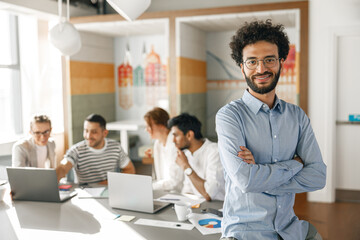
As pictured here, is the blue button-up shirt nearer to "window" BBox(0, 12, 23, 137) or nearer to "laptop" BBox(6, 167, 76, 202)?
"laptop" BBox(6, 167, 76, 202)

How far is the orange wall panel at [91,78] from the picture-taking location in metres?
5.31

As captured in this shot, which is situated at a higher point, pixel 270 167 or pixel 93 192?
pixel 270 167

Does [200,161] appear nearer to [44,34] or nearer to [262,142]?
[262,142]

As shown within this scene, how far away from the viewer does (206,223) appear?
6.88ft

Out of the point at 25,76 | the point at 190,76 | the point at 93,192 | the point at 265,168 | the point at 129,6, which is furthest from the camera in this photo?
the point at 190,76

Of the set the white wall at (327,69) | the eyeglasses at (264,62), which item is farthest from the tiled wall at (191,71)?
the eyeglasses at (264,62)

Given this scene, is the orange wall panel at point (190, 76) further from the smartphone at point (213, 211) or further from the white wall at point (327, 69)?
the smartphone at point (213, 211)

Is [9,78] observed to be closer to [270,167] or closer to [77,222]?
[77,222]

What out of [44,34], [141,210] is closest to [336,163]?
[141,210]

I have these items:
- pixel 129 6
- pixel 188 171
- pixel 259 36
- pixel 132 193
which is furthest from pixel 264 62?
pixel 188 171

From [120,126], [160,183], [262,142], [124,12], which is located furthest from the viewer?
[120,126]

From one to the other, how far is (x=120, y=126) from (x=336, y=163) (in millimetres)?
2856

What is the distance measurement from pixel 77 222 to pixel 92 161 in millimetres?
1361

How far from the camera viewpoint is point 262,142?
1.73 meters
